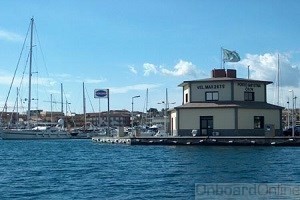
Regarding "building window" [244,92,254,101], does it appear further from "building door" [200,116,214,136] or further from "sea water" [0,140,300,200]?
"sea water" [0,140,300,200]

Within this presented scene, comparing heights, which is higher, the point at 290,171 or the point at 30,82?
the point at 30,82

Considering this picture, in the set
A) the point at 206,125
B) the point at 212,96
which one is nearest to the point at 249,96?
the point at 212,96

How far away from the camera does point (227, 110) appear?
64250 millimetres

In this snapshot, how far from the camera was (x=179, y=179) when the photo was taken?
2764 cm

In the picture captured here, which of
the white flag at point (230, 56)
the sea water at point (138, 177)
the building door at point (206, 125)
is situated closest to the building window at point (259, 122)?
the building door at point (206, 125)

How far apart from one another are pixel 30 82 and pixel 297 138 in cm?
5622

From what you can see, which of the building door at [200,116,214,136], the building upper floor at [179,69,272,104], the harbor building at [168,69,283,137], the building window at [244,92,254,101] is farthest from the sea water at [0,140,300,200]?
the building window at [244,92,254,101]

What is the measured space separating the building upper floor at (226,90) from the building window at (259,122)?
2.88 metres

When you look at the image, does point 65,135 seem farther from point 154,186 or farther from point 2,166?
point 154,186

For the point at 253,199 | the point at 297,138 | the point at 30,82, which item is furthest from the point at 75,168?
the point at 30,82

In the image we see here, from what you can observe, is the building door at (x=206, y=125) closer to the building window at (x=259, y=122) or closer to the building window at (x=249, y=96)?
the building window at (x=259, y=122)

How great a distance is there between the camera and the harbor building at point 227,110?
64.4m

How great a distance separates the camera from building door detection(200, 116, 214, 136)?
65250mm

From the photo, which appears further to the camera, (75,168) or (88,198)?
(75,168)
